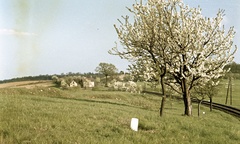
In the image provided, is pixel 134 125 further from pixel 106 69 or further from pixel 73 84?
pixel 106 69

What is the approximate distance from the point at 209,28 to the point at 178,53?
5628mm

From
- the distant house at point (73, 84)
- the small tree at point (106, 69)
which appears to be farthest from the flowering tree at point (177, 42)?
the small tree at point (106, 69)

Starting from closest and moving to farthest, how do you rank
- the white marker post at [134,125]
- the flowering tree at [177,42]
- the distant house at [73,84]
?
the white marker post at [134,125] < the flowering tree at [177,42] < the distant house at [73,84]

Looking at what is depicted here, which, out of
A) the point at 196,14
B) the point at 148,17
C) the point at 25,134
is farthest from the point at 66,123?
the point at 196,14

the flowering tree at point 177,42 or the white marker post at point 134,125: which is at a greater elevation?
the flowering tree at point 177,42

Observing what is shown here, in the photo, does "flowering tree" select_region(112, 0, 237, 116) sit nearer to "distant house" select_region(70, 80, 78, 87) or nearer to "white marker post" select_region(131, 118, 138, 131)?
"white marker post" select_region(131, 118, 138, 131)

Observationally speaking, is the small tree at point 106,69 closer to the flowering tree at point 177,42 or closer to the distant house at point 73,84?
the distant house at point 73,84

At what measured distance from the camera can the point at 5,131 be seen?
9031 millimetres

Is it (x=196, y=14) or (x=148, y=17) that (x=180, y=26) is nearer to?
(x=196, y=14)

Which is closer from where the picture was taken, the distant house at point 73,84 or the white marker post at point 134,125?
the white marker post at point 134,125

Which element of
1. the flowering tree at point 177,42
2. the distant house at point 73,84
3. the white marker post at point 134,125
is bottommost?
the distant house at point 73,84

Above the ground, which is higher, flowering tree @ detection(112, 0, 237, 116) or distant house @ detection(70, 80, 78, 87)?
flowering tree @ detection(112, 0, 237, 116)

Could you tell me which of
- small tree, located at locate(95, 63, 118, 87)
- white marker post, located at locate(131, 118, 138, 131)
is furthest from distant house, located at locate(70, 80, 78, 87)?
white marker post, located at locate(131, 118, 138, 131)

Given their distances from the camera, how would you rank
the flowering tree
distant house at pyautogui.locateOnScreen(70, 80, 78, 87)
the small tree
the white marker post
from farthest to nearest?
the small tree, distant house at pyautogui.locateOnScreen(70, 80, 78, 87), the flowering tree, the white marker post
